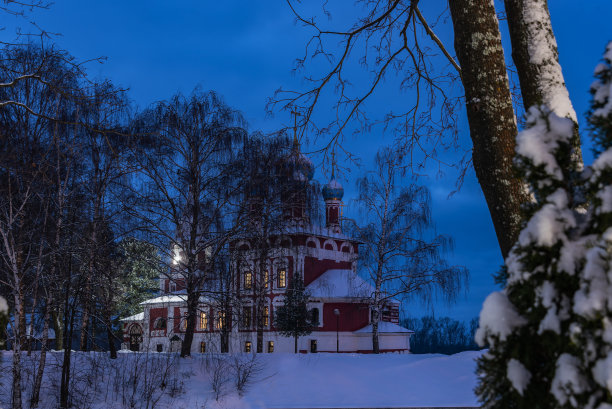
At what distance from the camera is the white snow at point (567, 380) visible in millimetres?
1947

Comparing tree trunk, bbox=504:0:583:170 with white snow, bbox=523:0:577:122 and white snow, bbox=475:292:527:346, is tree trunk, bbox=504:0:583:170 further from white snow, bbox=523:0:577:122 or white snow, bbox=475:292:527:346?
white snow, bbox=475:292:527:346

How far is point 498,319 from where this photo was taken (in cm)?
218

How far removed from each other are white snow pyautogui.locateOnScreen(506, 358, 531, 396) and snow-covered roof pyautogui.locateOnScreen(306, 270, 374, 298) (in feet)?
95.5

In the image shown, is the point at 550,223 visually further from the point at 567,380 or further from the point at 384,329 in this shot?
the point at 384,329

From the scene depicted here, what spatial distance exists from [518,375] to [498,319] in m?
0.21

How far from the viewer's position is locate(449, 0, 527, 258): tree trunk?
3734 mm

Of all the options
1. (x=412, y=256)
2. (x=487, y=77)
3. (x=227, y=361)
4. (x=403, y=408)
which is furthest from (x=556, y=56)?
(x=412, y=256)

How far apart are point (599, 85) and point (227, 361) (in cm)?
1401

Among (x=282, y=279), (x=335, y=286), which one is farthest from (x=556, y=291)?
(x=282, y=279)

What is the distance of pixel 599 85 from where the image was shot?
220cm

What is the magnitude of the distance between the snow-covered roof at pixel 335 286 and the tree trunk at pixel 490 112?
27512mm

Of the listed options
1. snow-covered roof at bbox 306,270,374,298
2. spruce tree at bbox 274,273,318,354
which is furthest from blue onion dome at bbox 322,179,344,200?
spruce tree at bbox 274,273,318,354

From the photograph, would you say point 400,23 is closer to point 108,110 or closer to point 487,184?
point 487,184

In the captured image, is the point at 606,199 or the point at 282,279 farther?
the point at 282,279
